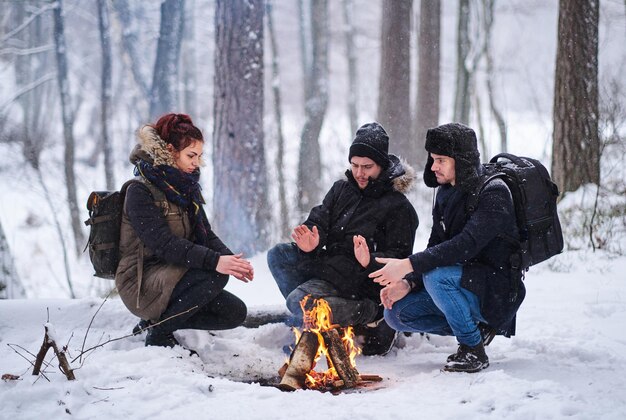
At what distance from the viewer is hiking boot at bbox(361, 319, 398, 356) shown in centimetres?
463

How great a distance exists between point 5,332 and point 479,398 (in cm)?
348

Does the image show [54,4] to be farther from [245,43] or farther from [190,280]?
[190,280]

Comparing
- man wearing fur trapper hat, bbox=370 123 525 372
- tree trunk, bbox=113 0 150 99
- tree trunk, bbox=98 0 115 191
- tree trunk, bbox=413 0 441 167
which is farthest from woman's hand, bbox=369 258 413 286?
tree trunk, bbox=113 0 150 99

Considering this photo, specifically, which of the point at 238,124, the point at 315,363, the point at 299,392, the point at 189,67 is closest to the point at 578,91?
the point at 238,124

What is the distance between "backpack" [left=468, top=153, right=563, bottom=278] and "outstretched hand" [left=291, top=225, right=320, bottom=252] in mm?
1268

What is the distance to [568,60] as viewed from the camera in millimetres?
8305

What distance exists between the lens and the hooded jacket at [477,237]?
3748mm

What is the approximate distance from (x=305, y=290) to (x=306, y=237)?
0.40 metres

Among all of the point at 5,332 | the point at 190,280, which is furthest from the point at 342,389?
the point at 5,332

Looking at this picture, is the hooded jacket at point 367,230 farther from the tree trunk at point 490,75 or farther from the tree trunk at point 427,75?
the tree trunk at point 490,75

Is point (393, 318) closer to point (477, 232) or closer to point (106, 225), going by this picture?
point (477, 232)

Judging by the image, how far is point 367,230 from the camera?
15.0 feet

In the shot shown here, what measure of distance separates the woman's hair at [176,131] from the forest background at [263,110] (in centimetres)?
289

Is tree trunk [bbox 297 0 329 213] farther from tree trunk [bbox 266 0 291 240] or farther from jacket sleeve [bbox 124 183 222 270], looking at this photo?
jacket sleeve [bbox 124 183 222 270]
